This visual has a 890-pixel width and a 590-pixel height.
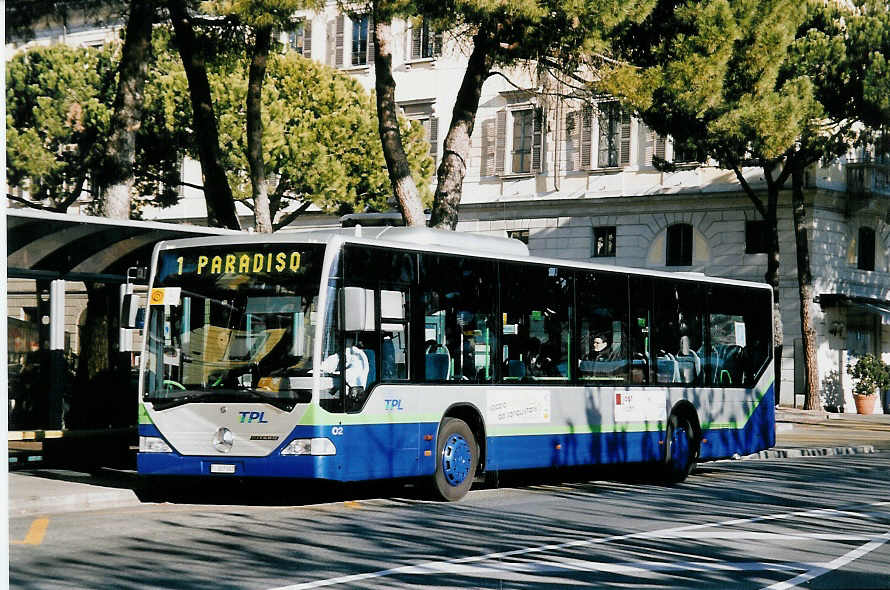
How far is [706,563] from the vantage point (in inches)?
398

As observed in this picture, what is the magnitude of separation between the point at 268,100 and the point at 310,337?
96.6 ft

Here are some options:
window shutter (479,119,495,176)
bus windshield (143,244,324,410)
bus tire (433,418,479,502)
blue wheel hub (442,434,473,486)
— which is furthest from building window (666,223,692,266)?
bus windshield (143,244,324,410)

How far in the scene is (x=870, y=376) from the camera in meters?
41.4

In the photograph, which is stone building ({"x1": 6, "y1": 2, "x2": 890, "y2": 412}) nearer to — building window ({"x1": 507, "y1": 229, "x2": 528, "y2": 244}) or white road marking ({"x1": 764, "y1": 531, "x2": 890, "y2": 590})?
building window ({"x1": 507, "y1": 229, "x2": 528, "y2": 244})

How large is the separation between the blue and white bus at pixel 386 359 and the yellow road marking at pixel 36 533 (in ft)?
5.81

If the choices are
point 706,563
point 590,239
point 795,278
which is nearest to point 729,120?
point 706,563

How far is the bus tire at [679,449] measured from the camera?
1883 cm

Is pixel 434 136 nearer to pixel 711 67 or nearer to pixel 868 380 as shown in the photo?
pixel 868 380

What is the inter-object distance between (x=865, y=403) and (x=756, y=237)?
556cm

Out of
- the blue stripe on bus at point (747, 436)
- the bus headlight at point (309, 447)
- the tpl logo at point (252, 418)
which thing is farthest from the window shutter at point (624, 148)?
the bus headlight at point (309, 447)

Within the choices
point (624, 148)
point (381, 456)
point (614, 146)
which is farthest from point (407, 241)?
point (614, 146)

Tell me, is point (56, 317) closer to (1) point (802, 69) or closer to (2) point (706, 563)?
(2) point (706, 563)

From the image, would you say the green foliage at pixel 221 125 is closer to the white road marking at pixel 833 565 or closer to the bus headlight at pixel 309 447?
the bus headlight at pixel 309 447

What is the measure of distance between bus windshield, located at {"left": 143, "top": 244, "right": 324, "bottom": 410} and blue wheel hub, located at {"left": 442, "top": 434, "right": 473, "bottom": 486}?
2.15 metres
